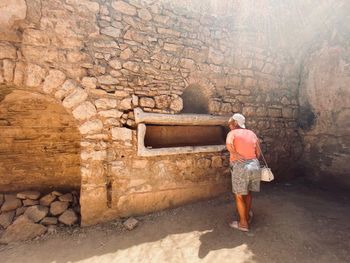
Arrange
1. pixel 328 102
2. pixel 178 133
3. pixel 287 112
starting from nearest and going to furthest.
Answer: pixel 178 133 → pixel 328 102 → pixel 287 112

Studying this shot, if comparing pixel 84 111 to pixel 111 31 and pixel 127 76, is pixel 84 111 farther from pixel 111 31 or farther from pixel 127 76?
pixel 111 31

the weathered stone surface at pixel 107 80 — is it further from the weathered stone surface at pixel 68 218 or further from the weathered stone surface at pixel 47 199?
the weathered stone surface at pixel 47 199

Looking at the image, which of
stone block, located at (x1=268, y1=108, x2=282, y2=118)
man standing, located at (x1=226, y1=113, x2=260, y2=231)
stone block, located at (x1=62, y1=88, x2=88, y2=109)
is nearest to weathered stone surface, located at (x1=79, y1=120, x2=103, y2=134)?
stone block, located at (x1=62, y1=88, x2=88, y2=109)

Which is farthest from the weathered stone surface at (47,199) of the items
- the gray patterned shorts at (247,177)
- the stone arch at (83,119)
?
the gray patterned shorts at (247,177)

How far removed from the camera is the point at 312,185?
173 inches

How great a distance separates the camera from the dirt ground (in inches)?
100

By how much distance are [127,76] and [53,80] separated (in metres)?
0.92

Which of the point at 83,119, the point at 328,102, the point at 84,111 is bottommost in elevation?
the point at 83,119

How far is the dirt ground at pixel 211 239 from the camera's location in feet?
8.36

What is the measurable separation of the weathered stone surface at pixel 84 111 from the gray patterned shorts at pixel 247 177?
77.6 inches

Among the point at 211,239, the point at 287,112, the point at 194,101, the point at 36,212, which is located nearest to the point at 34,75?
the point at 36,212

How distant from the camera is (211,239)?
2.84 m

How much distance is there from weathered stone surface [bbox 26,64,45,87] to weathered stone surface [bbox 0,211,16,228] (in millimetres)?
2106

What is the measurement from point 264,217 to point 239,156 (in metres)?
0.92
